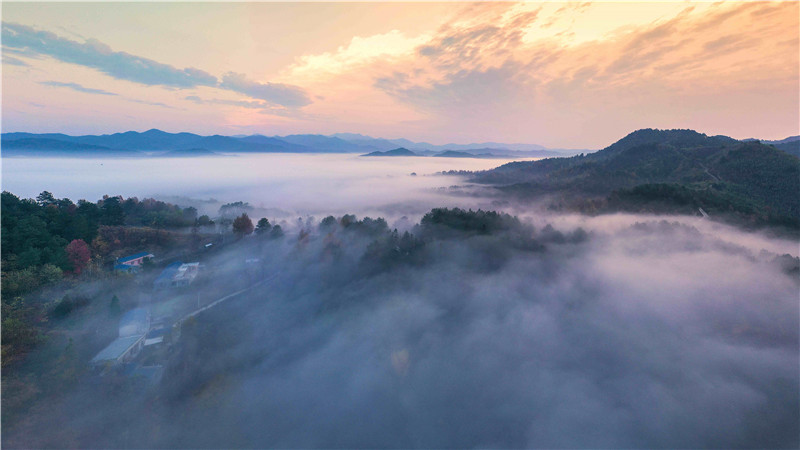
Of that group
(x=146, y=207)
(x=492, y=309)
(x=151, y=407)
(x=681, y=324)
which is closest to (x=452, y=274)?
(x=492, y=309)

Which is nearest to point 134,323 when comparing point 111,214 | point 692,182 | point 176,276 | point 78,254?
point 176,276

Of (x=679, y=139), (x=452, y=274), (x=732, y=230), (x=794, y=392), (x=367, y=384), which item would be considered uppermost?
(x=679, y=139)

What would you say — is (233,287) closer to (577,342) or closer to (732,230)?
(577,342)

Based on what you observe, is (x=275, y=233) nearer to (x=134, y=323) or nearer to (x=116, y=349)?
(x=134, y=323)

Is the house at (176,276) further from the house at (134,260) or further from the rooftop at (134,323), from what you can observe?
the rooftop at (134,323)

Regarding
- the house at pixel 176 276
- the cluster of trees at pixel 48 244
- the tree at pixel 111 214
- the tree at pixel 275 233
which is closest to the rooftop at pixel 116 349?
the cluster of trees at pixel 48 244

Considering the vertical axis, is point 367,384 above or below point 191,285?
below
